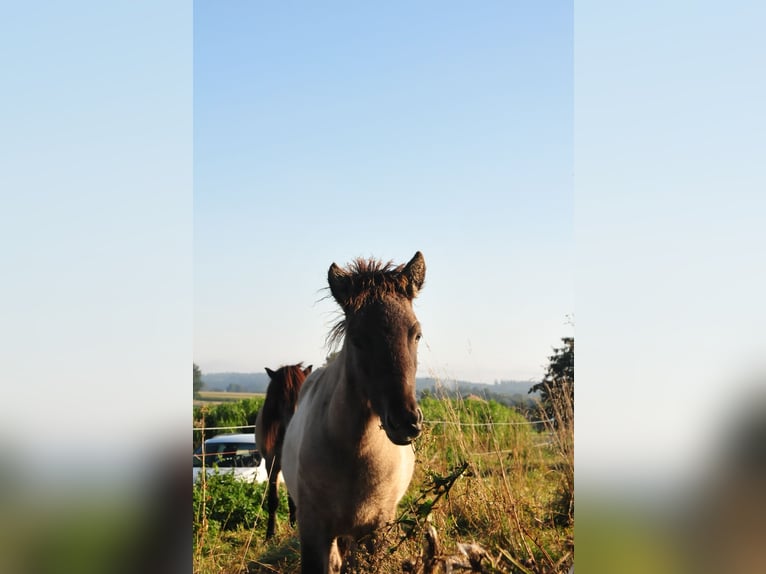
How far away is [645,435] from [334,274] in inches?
85.3

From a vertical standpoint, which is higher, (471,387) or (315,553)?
(471,387)

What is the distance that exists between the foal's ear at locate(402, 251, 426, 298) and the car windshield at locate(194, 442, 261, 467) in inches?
165

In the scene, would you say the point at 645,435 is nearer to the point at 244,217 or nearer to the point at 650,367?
the point at 650,367

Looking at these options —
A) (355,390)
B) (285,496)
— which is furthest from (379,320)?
(285,496)

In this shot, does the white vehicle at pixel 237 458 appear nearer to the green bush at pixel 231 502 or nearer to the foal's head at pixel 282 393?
the green bush at pixel 231 502

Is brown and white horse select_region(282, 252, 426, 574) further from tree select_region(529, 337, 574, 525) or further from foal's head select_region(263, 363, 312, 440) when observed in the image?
foal's head select_region(263, 363, 312, 440)

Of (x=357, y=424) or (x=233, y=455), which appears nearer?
(x=357, y=424)

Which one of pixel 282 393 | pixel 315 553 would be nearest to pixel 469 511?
pixel 315 553

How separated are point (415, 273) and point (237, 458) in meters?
5.27

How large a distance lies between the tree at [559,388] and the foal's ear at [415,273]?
50.9 inches

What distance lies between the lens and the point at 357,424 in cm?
321

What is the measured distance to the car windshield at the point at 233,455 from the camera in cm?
714

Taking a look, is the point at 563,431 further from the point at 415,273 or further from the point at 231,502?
the point at 231,502

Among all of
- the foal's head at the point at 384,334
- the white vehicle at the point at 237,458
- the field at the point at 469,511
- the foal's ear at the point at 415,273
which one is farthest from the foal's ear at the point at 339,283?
the white vehicle at the point at 237,458
